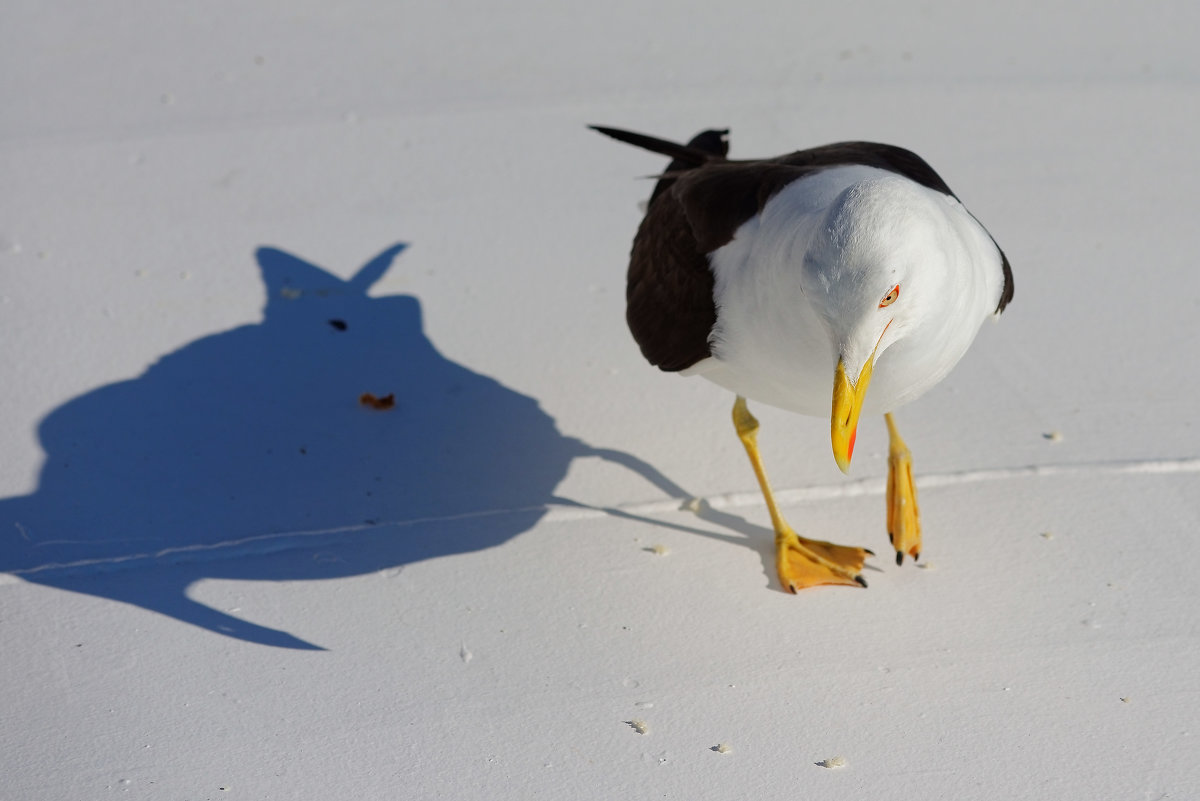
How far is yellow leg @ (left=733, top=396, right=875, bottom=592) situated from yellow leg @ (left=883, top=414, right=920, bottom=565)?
3.8 inches

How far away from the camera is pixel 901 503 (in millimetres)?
3336

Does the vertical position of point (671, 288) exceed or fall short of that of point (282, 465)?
it exceeds it

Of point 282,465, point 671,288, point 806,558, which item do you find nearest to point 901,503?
point 806,558

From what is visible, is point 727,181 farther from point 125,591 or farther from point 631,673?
point 125,591

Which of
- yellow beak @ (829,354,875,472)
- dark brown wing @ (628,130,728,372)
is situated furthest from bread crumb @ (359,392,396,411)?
yellow beak @ (829,354,875,472)

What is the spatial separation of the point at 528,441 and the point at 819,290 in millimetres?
1497

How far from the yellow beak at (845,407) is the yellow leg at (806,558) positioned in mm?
705

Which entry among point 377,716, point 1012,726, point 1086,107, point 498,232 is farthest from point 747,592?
point 1086,107

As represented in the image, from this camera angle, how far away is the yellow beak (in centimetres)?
255

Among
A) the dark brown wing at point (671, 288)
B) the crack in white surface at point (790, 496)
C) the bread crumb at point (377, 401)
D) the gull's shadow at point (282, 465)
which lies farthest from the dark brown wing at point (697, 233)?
the bread crumb at point (377, 401)

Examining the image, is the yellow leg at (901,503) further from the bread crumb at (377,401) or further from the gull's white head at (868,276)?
the bread crumb at (377,401)

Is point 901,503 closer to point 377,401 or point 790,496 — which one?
point 790,496

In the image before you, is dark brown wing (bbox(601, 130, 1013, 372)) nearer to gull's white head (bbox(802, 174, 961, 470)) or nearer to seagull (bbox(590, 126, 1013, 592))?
seagull (bbox(590, 126, 1013, 592))

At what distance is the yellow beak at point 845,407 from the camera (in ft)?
8.36
